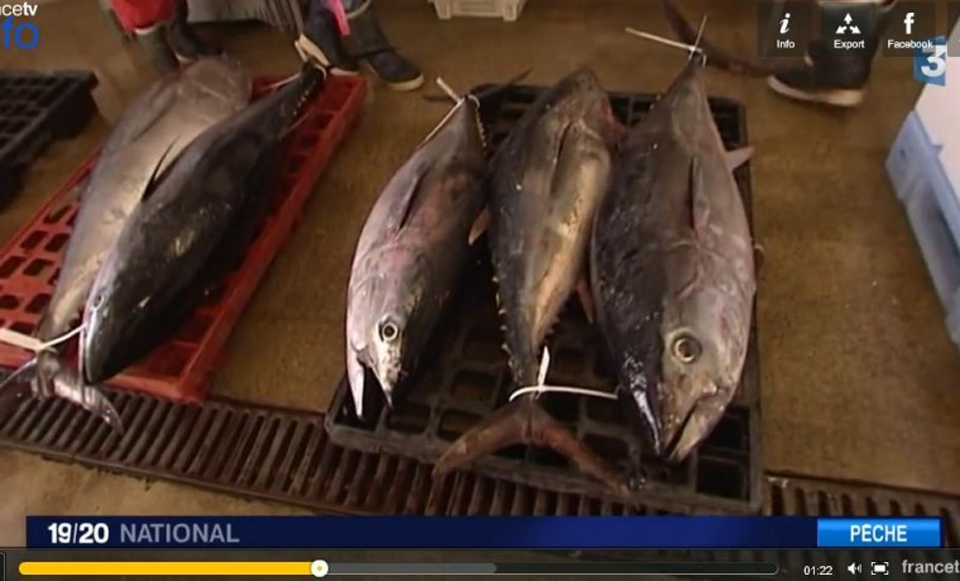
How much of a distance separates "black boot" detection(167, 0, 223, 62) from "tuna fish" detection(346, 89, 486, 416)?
42.0 inches

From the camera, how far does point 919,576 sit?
110 centimetres

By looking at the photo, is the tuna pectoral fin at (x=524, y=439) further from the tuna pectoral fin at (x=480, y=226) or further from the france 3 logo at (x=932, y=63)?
the france 3 logo at (x=932, y=63)

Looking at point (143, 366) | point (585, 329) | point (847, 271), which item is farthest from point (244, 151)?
point (847, 271)

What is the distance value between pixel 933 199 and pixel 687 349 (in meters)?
0.82

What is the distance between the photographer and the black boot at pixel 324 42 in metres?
2.04

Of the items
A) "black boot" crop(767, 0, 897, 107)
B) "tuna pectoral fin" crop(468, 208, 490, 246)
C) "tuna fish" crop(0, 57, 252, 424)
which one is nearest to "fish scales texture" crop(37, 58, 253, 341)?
"tuna fish" crop(0, 57, 252, 424)

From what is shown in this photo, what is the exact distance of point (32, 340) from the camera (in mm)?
1320

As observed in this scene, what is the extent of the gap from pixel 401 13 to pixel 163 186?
1.18m

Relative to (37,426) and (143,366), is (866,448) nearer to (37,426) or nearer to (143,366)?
(143,366)

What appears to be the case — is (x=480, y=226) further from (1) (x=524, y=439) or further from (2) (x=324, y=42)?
(2) (x=324, y=42)

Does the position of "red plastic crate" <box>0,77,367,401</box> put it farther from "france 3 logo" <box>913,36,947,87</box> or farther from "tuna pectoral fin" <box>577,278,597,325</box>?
"france 3 logo" <box>913,36,947,87</box>

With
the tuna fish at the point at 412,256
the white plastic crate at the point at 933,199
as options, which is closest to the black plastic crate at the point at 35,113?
the tuna fish at the point at 412,256

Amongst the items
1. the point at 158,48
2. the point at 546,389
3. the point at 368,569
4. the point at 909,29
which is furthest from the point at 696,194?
the point at 158,48

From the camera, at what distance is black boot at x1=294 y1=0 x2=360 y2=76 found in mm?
2043
